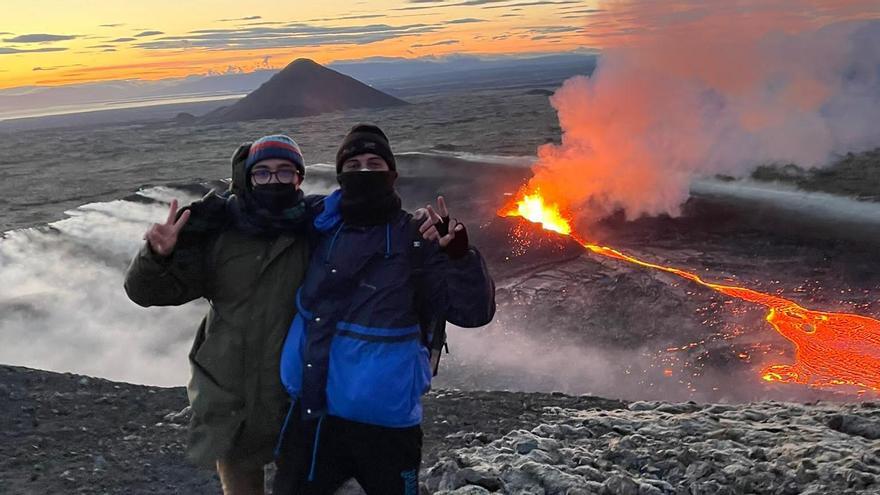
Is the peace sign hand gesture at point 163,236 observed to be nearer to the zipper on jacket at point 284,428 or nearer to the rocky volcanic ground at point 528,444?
the zipper on jacket at point 284,428

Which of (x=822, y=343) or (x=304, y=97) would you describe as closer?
(x=822, y=343)

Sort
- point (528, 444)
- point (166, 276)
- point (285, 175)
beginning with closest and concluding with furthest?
point (166, 276) < point (285, 175) < point (528, 444)

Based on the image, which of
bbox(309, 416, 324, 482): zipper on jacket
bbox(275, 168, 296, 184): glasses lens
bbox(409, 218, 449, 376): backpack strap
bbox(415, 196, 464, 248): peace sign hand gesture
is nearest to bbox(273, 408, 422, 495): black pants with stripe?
bbox(309, 416, 324, 482): zipper on jacket

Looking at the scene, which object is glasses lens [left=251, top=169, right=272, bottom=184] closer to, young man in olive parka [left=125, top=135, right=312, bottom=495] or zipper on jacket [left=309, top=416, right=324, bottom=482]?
young man in olive parka [left=125, top=135, right=312, bottom=495]

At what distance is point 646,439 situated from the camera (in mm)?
7023

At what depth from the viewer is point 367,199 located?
3.65m

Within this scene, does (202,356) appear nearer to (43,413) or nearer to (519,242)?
(43,413)

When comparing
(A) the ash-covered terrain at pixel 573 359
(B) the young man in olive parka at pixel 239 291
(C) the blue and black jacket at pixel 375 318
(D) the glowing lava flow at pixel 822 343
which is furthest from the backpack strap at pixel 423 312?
(D) the glowing lava flow at pixel 822 343

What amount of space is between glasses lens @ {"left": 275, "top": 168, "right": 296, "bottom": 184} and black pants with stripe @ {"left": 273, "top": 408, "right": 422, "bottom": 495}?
1.19 m

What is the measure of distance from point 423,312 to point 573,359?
8.07 m

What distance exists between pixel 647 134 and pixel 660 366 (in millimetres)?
16609

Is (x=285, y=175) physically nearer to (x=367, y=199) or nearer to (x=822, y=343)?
(x=367, y=199)

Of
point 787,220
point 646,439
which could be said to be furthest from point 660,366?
point 787,220

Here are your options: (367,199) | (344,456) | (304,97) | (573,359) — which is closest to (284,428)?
(344,456)
